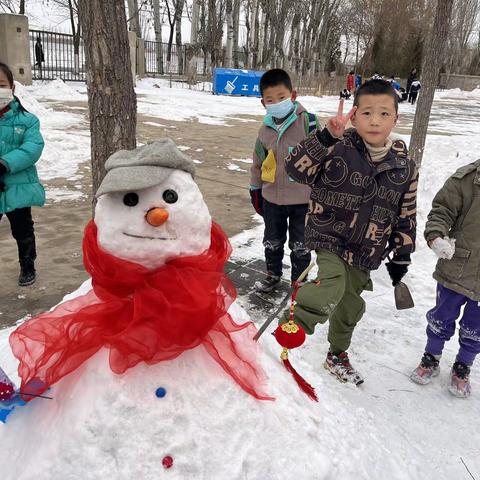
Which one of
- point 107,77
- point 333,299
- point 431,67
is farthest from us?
point 431,67

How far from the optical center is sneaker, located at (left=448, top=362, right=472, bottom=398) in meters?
2.67

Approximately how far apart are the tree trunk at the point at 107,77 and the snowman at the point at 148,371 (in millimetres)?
1550

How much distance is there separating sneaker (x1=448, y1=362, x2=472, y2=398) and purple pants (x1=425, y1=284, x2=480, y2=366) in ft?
0.12

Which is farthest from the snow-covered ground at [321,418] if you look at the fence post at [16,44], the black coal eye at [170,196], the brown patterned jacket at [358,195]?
the fence post at [16,44]

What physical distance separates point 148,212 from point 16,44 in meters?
17.8

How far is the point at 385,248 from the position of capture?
2553 millimetres

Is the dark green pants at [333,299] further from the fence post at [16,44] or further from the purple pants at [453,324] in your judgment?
the fence post at [16,44]

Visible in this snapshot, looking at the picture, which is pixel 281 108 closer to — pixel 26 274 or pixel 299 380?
pixel 299 380

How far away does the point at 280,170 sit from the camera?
3332 mm

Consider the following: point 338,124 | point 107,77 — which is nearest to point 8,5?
point 107,77

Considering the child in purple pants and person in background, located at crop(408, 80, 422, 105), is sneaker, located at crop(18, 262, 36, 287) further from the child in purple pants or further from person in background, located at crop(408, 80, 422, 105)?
person in background, located at crop(408, 80, 422, 105)

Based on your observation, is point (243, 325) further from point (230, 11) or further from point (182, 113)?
point (230, 11)

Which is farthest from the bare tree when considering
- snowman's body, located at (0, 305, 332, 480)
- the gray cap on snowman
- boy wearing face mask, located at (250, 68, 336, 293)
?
snowman's body, located at (0, 305, 332, 480)

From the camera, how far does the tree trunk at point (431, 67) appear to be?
4.98m
